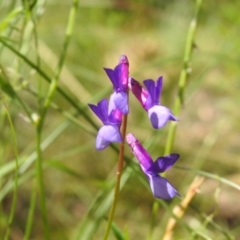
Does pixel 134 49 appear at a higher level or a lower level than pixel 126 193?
higher

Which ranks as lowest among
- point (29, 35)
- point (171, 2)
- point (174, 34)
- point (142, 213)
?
point (29, 35)

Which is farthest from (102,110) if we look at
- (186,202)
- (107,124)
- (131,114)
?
(131,114)

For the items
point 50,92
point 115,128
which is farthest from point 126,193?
point 115,128

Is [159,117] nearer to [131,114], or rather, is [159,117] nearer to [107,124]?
[107,124]

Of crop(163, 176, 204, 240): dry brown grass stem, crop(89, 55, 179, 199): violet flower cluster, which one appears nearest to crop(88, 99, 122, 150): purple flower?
crop(89, 55, 179, 199): violet flower cluster

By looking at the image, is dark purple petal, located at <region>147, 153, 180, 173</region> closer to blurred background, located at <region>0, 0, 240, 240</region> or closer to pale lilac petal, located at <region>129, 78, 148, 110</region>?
pale lilac petal, located at <region>129, 78, 148, 110</region>

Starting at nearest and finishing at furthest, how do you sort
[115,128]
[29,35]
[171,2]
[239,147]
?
1. [115,128]
2. [29,35]
3. [239,147]
4. [171,2]

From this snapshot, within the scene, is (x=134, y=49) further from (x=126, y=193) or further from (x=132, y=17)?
(x=126, y=193)

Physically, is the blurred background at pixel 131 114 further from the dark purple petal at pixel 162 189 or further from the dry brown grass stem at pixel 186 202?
the dark purple petal at pixel 162 189
